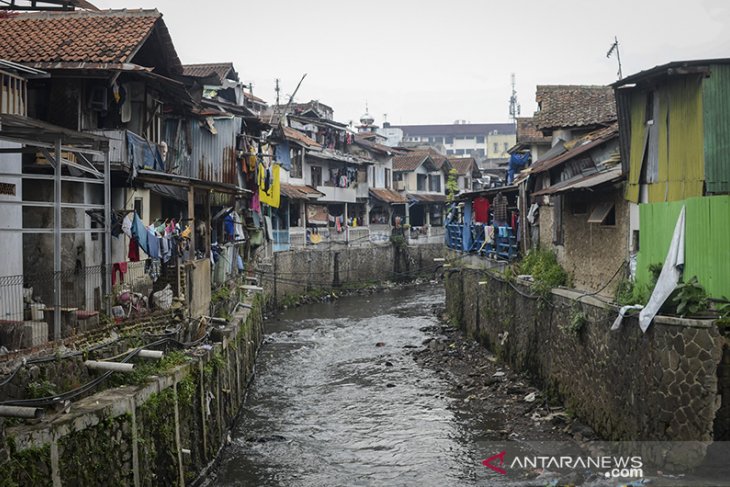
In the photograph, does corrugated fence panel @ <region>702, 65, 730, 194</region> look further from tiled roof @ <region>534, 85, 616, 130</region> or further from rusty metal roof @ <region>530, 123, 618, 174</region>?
tiled roof @ <region>534, 85, 616, 130</region>

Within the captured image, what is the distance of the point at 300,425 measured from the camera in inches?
747

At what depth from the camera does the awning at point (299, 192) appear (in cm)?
4178

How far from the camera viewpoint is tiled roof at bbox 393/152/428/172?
201ft

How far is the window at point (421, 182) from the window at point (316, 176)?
15654 mm

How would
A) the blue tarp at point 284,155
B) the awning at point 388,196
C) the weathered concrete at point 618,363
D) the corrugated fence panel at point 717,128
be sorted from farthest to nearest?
1. the awning at point 388,196
2. the blue tarp at point 284,155
3. the corrugated fence panel at point 717,128
4. the weathered concrete at point 618,363

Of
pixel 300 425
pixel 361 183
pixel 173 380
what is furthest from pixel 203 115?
pixel 361 183

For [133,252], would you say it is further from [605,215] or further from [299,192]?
[299,192]

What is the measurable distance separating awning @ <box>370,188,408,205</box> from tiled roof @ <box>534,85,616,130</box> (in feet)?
90.6

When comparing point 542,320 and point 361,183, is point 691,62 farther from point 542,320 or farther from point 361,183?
point 361,183

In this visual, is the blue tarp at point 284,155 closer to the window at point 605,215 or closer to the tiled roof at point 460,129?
the window at point 605,215

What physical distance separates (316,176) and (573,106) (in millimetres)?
24118

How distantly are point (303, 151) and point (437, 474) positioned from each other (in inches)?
1273

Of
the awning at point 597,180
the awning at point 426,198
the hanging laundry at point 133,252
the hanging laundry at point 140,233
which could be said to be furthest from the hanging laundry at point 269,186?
the awning at point 426,198

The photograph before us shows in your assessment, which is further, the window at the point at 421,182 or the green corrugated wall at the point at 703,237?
the window at the point at 421,182
